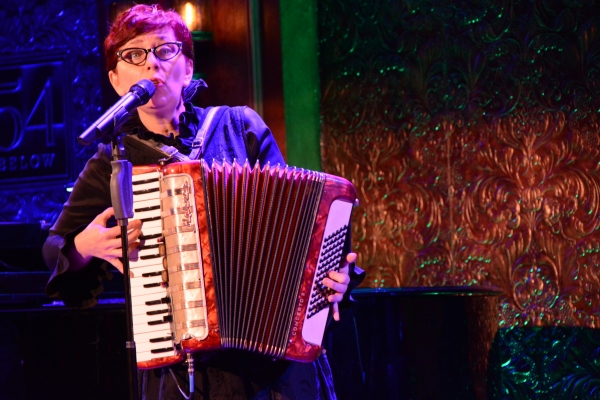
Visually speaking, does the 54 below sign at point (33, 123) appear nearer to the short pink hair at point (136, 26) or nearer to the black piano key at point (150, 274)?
the short pink hair at point (136, 26)

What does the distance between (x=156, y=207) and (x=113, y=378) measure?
3.41 ft

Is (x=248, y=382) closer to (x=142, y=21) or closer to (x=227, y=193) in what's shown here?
(x=227, y=193)

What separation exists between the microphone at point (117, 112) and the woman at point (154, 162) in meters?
0.20

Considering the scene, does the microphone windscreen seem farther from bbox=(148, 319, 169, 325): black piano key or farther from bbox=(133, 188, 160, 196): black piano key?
bbox=(148, 319, 169, 325): black piano key

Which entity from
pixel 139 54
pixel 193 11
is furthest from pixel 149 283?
pixel 193 11

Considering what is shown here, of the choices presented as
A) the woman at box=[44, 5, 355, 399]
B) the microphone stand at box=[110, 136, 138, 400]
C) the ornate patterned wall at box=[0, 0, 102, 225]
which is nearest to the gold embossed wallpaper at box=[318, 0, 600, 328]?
the ornate patterned wall at box=[0, 0, 102, 225]

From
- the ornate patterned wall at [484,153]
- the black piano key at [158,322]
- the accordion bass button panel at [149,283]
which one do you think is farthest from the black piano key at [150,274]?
the ornate patterned wall at [484,153]

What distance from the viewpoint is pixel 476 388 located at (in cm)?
304

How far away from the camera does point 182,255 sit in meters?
1.90

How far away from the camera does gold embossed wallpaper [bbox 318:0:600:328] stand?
12.9 ft

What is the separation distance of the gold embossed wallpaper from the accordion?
2.21 m

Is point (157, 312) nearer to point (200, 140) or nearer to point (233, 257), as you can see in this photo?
point (233, 257)

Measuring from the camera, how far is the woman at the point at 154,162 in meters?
1.93

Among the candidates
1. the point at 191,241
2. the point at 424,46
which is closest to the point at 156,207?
the point at 191,241
